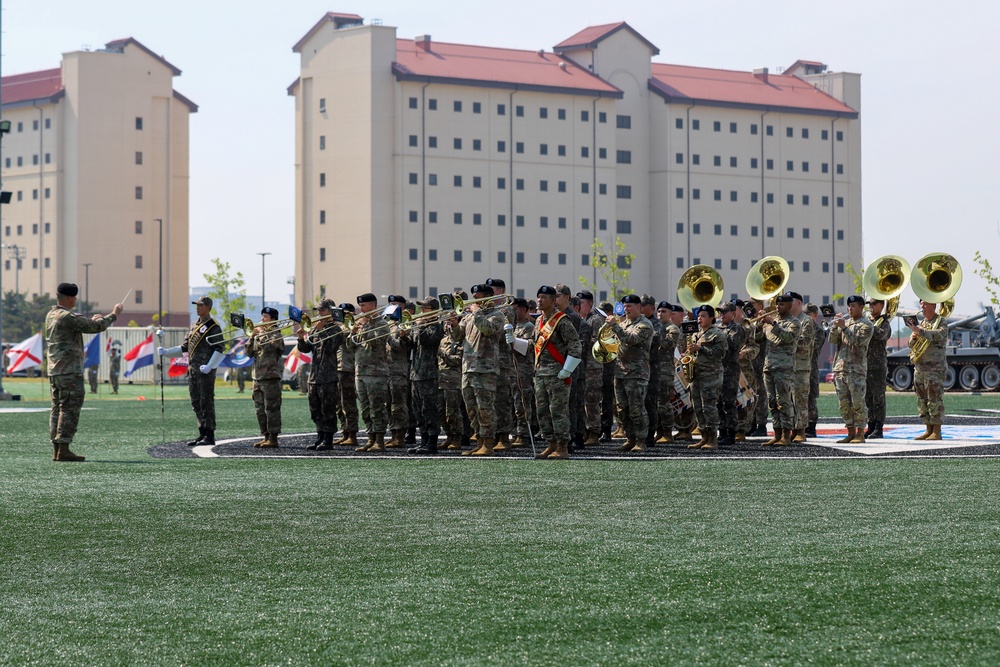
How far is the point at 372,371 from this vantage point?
54.7 feet

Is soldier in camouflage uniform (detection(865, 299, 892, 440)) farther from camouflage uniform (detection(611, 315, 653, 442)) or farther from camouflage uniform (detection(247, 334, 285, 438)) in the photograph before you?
camouflage uniform (detection(247, 334, 285, 438))

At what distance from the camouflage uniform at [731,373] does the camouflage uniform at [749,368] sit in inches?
5.4

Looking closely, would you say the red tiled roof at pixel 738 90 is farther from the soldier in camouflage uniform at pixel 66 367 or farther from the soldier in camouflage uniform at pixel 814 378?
the soldier in camouflage uniform at pixel 66 367

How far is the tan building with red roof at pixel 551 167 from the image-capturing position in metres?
96.0

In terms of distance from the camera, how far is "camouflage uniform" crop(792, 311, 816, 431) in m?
17.1

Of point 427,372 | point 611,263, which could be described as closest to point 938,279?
point 427,372

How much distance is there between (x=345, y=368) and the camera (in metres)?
17.4

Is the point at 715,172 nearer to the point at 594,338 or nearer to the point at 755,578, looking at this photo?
the point at 594,338

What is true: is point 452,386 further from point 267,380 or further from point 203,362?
point 203,362

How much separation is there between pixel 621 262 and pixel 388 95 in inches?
860

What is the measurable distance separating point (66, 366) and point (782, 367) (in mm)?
8684

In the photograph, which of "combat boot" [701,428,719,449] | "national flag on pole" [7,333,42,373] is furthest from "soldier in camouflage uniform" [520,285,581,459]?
"national flag on pole" [7,333,42,373]

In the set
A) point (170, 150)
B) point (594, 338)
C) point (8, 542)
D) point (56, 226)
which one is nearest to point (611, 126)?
point (170, 150)

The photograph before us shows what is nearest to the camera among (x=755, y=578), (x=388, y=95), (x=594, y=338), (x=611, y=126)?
(x=755, y=578)
